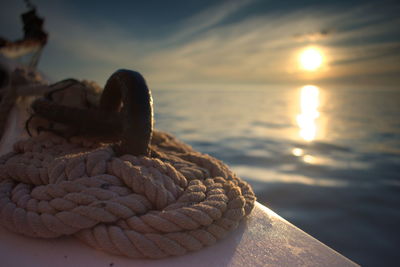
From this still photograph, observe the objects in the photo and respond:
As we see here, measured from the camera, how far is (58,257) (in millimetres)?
868

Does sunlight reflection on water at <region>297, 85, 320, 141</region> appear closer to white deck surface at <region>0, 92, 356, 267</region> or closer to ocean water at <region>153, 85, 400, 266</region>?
ocean water at <region>153, 85, 400, 266</region>

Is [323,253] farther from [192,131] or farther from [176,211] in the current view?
[192,131]

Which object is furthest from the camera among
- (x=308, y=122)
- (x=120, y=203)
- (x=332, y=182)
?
(x=308, y=122)

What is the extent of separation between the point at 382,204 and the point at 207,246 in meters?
2.68

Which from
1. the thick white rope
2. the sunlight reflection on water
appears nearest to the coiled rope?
the thick white rope

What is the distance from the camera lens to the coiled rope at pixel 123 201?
89cm

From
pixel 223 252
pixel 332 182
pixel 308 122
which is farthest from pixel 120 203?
pixel 308 122

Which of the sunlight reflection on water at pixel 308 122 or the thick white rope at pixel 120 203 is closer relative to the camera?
the thick white rope at pixel 120 203

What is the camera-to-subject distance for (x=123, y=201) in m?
0.94

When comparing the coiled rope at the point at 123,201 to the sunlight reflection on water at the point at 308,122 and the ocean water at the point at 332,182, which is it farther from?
the sunlight reflection on water at the point at 308,122

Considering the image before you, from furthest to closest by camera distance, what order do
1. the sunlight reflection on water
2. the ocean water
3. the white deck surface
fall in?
the sunlight reflection on water → the ocean water → the white deck surface

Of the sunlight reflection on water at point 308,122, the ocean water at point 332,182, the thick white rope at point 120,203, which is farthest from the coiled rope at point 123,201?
the sunlight reflection on water at point 308,122

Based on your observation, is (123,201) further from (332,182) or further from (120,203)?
(332,182)

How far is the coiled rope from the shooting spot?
2.92 feet
